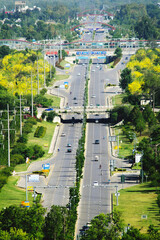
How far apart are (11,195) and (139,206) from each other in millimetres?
25230

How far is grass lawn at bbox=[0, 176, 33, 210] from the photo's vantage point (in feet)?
491

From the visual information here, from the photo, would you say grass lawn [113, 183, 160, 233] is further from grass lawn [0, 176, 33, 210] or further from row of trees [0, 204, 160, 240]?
grass lawn [0, 176, 33, 210]

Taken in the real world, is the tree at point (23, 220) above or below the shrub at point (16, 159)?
above

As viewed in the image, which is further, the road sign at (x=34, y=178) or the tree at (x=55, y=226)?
the road sign at (x=34, y=178)

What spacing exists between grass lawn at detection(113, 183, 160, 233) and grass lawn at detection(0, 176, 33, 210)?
17.2 m

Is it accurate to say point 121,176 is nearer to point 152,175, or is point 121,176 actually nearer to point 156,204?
point 152,175

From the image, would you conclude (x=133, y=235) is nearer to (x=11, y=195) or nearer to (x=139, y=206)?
(x=139, y=206)

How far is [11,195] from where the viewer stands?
156 m

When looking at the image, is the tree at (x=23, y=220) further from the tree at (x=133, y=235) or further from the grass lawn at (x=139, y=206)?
the grass lawn at (x=139, y=206)

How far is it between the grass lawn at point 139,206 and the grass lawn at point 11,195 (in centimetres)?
1724

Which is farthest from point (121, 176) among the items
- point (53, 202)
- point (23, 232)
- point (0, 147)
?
point (23, 232)

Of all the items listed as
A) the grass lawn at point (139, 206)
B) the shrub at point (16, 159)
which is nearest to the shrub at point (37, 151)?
the shrub at point (16, 159)

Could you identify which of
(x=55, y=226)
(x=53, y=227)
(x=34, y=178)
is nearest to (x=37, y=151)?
(x=34, y=178)

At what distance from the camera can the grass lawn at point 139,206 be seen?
443ft
